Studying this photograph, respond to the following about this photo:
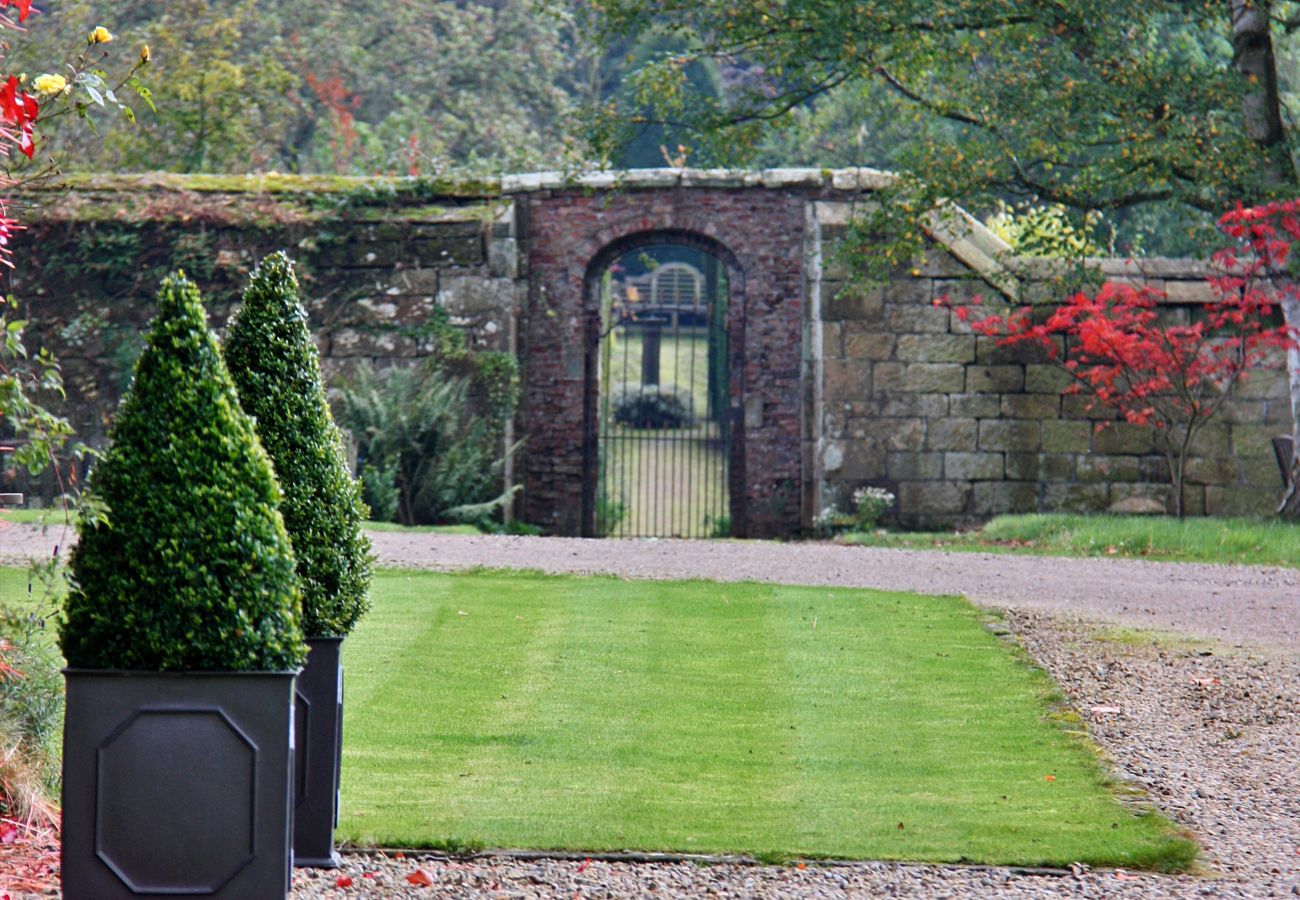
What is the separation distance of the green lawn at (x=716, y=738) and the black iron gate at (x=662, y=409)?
6426mm

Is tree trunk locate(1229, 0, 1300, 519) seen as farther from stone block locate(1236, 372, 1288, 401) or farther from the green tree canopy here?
stone block locate(1236, 372, 1288, 401)

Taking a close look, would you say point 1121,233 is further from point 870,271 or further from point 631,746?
point 631,746

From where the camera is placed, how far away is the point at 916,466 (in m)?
15.1

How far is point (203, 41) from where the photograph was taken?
22.3 m

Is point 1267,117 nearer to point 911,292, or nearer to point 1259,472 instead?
point 1259,472

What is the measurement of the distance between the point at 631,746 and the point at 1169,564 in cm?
682

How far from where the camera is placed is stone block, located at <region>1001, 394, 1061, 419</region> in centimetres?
1504

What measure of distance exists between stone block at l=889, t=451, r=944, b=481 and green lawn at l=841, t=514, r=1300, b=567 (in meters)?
0.75

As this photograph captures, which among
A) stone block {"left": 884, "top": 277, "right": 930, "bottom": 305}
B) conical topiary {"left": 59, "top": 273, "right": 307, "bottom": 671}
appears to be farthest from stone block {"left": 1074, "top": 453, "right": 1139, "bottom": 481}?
conical topiary {"left": 59, "top": 273, "right": 307, "bottom": 671}

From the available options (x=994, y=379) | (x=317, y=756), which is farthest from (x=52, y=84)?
(x=994, y=379)

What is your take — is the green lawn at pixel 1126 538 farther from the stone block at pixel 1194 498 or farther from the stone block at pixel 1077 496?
the stone block at pixel 1194 498

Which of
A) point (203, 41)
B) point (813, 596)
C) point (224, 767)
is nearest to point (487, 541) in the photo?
point (813, 596)

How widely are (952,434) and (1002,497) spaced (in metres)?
0.77

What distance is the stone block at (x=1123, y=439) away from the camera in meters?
15.0
